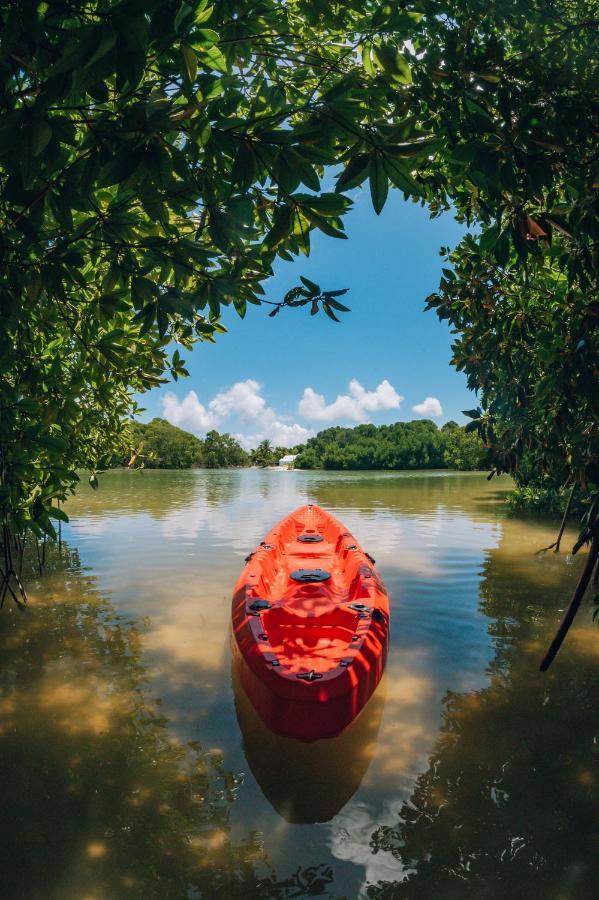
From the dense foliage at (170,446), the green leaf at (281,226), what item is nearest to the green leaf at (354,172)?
the green leaf at (281,226)

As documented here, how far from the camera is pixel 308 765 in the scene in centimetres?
418

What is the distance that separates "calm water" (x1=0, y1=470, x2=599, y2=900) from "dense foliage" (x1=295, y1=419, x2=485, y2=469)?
5717 centimetres

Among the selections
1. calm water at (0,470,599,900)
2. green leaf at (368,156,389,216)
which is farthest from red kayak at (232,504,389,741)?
green leaf at (368,156,389,216)

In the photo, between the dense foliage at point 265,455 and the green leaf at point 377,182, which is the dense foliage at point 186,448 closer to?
the dense foliage at point 265,455

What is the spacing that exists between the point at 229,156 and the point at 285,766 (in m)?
4.31

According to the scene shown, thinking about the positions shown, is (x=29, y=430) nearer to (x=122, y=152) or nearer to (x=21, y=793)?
(x=122, y=152)

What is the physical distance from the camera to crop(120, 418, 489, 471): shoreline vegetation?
73.6m

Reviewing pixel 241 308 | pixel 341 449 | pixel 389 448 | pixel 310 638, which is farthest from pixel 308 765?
pixel 341 449

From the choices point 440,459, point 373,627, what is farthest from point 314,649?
point 440,459

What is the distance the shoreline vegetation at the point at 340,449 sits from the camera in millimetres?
73562

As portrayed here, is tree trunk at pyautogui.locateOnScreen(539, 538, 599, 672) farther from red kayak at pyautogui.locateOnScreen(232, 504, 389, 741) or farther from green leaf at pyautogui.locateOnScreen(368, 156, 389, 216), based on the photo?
green leaf at pyautogui.locateOnScreen(368, 156, 389, 216)

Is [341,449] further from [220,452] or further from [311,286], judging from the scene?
[311,286]

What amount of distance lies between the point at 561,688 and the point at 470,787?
211 centimetres

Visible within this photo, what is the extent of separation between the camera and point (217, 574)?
10219mm
